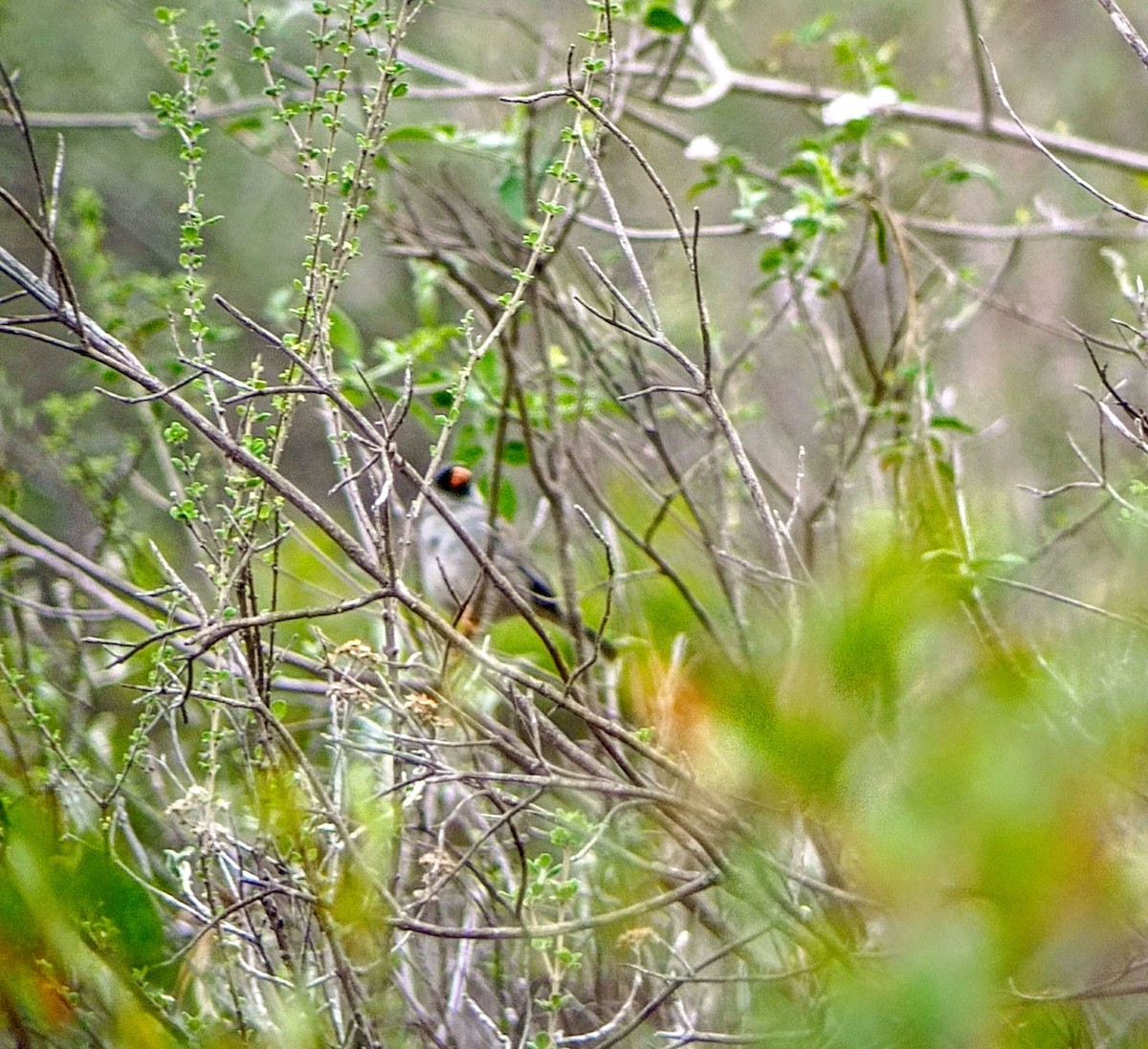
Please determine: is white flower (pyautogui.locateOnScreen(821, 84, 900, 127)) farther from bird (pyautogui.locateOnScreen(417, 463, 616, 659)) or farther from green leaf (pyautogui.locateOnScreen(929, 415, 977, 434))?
bird (pyautogui.locateOnScreen(417, 463, 616, 659))

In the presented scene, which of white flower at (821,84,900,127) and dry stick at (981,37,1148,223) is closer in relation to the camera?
dry stick at (981,37,1148,223)

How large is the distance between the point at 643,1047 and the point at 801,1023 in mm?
878

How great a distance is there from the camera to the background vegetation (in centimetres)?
88

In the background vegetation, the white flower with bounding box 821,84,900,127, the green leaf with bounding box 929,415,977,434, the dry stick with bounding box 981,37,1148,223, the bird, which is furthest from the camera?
the bird

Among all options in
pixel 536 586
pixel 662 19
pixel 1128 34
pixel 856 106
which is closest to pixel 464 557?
pixel 536 586

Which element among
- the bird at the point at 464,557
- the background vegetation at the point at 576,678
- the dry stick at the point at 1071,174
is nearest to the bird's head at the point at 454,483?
the bird at the point at 464,557

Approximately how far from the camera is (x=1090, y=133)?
26.1 ft

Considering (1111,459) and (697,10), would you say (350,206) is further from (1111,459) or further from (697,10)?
(1111,459)

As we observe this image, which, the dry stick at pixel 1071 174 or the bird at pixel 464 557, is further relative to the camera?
the bird at pixel 464 557

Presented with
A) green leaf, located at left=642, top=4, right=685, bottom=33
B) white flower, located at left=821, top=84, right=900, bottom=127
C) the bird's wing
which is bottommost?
the bird's wing

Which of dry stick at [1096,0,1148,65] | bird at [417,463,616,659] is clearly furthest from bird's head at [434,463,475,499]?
dry stick at [1096,0,1148,65]

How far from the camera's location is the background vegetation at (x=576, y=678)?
876mm

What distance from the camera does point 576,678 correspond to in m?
1.56

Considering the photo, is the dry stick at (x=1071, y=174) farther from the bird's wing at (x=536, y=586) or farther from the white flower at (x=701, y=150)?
the bird's wing at (x=536, y=586)
